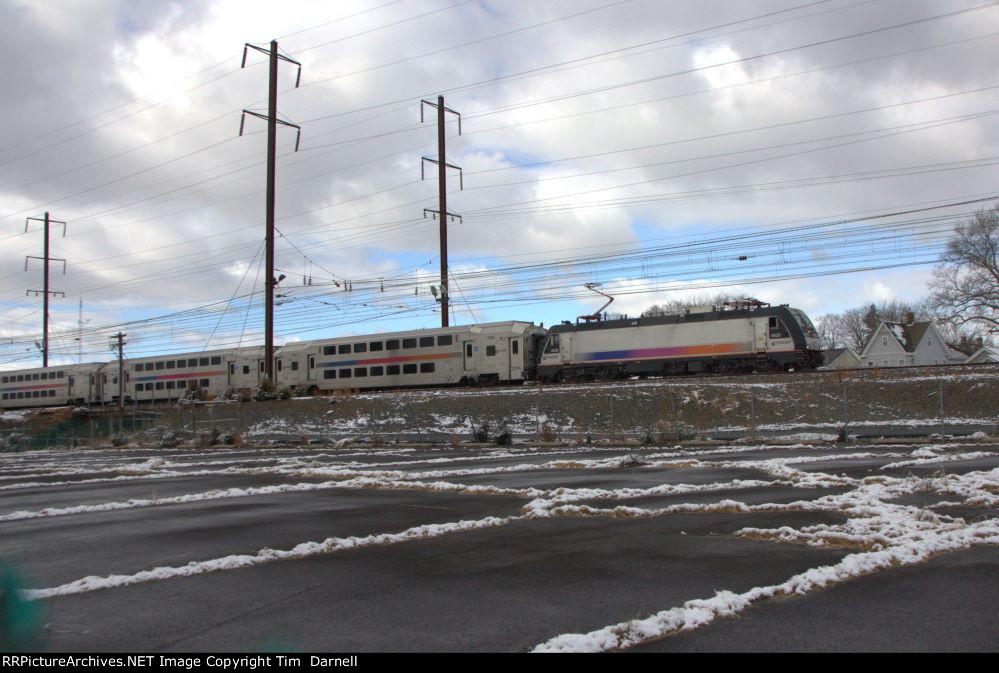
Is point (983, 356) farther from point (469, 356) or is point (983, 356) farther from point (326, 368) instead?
point (326, 368)

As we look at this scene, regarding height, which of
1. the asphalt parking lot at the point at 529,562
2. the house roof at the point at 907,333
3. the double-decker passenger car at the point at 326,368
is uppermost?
the house roof at the point at 907,333

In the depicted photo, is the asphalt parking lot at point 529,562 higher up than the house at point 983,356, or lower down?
lower down

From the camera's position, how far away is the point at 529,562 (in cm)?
735

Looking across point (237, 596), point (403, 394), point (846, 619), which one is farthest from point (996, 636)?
point (403, 394)

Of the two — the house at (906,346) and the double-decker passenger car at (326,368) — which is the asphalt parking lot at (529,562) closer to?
the double-decker passenger car at (326,368)

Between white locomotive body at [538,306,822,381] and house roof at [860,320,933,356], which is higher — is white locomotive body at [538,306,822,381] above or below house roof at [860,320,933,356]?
below

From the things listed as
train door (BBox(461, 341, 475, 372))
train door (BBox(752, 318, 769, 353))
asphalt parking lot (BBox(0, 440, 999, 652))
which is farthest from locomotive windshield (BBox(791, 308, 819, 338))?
asphalt parking lot (BBox(0, 440, 999, 652))

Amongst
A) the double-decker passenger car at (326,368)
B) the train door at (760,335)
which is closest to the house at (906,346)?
the train door at (760,335)

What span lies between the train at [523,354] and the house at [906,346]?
3705 centimetres

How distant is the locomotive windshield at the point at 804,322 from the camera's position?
38281 millimetres

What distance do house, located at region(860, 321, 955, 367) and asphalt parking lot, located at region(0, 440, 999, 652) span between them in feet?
213

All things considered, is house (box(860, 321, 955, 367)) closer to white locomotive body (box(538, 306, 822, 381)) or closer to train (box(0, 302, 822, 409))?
train (box(0, 302, 822, 409))

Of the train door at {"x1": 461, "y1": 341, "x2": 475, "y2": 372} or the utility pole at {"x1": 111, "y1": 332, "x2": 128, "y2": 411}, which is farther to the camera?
the utility pole at {"x1": 111, "y1": 332, "x2": 128, "y2": 411}

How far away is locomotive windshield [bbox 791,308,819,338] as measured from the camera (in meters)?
38.3
